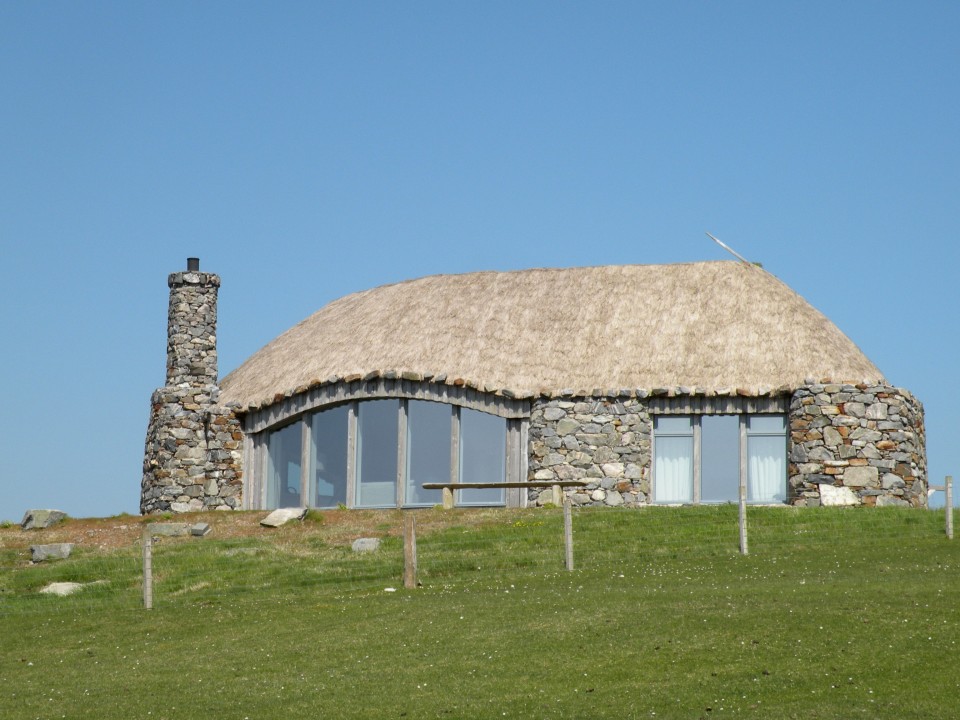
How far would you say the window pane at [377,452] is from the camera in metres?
35.3

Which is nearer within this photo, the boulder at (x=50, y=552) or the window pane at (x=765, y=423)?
the boulder at (x=50, y=552)

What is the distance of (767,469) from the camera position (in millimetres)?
33969

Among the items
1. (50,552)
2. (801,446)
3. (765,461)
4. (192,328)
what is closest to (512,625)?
(50,552)

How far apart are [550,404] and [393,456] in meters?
4.18

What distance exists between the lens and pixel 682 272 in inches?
1470

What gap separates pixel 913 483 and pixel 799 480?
2.65m

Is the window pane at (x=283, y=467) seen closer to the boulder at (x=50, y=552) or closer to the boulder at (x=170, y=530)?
the boulder at (x=170, y=530)

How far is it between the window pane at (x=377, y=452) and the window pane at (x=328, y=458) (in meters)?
0.47

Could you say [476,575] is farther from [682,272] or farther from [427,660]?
[682,272]

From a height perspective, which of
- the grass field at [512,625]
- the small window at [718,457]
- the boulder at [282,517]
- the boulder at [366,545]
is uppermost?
the small window at [718,457]

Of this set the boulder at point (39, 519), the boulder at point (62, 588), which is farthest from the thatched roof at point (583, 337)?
the boulder at point (62, 588)

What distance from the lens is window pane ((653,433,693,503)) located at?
3419 centimetres

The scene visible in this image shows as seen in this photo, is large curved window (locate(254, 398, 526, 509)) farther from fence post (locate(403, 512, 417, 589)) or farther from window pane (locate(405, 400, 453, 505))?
fence post (locate(403, 512, 417, 589))

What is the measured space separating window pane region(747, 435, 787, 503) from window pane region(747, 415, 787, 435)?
178 millimetres
